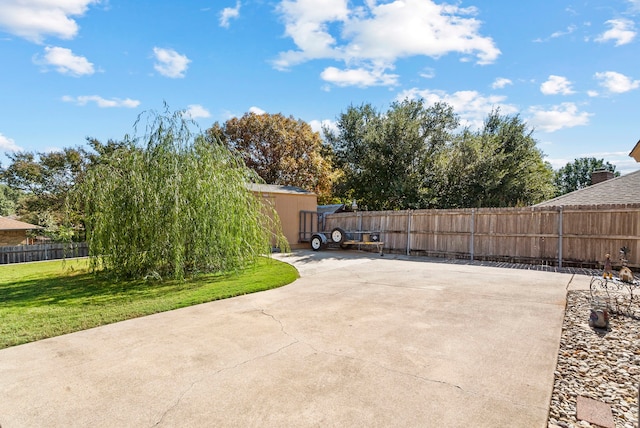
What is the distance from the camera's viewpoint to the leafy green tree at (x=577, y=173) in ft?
134

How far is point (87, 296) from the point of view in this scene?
5.64 metres

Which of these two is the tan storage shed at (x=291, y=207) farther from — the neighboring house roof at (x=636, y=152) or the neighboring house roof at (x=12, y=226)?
the neighboring house roof at (x=12, y=226)

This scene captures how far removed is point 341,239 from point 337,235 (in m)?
0.25

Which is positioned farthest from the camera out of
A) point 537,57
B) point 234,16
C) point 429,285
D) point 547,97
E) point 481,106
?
point 481,106

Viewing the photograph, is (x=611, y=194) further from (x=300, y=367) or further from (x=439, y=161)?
(x=300, y=367)

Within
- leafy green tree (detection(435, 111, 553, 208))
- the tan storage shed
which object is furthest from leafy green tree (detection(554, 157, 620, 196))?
the tan storage shed

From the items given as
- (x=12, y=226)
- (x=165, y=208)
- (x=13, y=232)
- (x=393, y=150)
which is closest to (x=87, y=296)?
(x=165, y=208)

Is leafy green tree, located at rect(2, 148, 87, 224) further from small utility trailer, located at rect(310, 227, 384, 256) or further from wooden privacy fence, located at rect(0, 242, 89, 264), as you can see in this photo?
small utility trailer, located at rect(310, 227, 384, 256)

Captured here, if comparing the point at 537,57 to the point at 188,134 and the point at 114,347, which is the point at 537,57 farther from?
the point at 114,347

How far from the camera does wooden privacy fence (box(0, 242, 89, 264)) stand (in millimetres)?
10664

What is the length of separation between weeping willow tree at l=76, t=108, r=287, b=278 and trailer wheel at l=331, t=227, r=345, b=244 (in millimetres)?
6520

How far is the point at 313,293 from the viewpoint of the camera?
5785mm

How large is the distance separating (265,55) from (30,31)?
6.71 metres

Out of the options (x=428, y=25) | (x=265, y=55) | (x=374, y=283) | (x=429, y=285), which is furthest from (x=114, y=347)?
(x=265, y=55)
